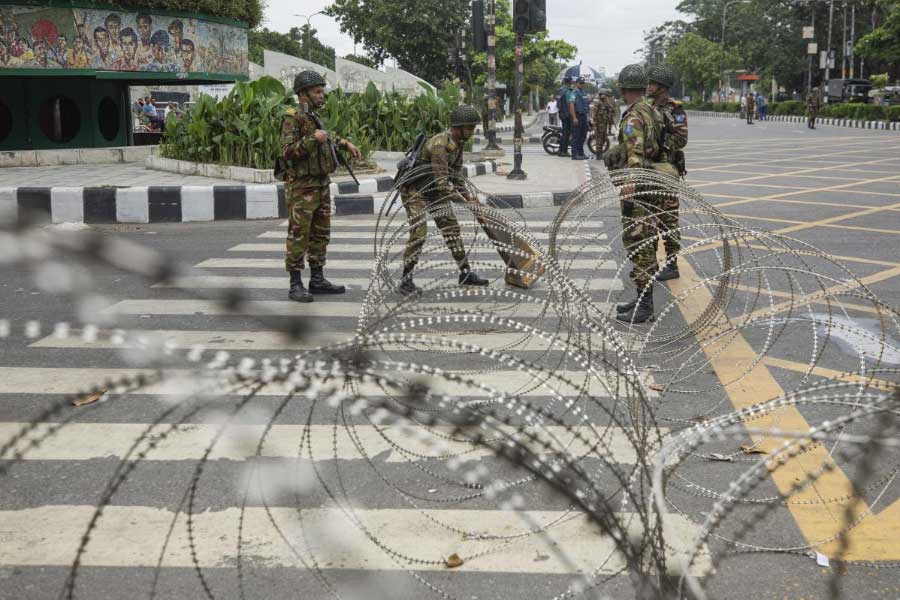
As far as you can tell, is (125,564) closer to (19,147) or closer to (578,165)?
(19,147)

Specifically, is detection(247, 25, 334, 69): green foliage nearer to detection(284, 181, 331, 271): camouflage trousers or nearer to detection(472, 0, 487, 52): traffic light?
detection(472, 0, 487, 52): traffic light

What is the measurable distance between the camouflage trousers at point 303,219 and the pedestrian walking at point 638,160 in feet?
6.58

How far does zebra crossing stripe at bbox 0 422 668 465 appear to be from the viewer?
391cm

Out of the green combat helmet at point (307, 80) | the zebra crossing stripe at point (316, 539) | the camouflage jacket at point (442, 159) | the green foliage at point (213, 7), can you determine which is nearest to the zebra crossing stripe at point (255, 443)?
the zebra crossing stripe at point (316, 539)

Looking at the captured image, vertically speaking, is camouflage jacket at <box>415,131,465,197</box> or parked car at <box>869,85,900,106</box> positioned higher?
parked car at <box>869,85,900,106</box>

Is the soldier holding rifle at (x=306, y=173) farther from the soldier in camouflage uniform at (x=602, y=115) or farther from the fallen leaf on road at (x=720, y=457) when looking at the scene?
the soldier in camouflage uniform at (x=602, y=115)

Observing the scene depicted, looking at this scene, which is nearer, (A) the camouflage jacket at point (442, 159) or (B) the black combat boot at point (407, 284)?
(A) the camouflage jacket at point (442, 159)

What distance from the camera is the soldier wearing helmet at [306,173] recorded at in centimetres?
675

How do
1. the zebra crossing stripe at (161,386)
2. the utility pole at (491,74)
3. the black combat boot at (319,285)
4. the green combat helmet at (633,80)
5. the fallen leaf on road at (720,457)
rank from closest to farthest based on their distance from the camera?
the fallen leaf on road at (720,457)
the zebra crossing stripe at (161,386)
the green combat helmet at (633,80)
the black combat boot at (319,285)
the utility pole at (491,74)

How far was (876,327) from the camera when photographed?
20.2 feet

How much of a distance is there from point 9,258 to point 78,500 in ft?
7.03

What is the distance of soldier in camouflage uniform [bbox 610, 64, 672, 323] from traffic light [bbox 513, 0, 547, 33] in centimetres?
856

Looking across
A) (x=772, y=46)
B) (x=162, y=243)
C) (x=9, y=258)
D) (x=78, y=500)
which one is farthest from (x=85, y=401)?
(x=772, y=46)

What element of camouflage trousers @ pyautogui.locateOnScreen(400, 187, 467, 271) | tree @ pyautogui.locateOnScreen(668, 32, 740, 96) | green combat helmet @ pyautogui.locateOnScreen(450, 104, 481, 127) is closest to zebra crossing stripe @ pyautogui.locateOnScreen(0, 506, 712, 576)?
camouflage trousers @ pyautogui.locateOnScreen(400, 187, 467, 271)
